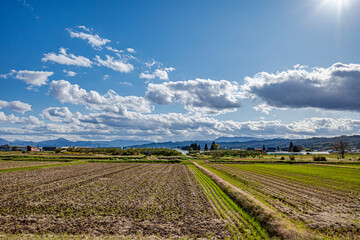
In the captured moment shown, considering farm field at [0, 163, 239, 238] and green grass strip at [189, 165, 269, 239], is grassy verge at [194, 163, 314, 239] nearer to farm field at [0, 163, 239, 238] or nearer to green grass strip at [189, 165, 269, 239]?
green grass strip at [189, 165, 269, 239]

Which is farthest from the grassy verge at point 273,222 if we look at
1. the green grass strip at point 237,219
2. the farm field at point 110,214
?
the farm field at point 110,214

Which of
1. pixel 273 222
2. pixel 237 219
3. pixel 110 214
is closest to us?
pixel 273 222

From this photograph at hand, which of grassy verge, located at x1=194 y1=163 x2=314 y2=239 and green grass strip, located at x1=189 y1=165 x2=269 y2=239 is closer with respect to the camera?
grassy verge, located at x1=194 y1=163 x2=314 y2=239

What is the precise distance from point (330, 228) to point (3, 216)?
2193 centimetres

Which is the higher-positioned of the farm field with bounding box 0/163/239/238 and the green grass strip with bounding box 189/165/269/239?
the farm field with bounding box 0/163/239/238

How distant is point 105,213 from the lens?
16734 mm

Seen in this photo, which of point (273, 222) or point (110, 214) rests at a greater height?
point (273, 222)

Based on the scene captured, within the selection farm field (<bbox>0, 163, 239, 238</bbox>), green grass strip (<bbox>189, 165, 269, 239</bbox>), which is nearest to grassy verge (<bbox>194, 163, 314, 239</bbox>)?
green grass strip (<bbox>189, 165, 269, 239</bbox>)

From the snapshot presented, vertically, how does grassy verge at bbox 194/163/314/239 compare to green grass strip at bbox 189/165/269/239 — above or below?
above

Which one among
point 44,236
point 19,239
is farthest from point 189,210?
point 19,239

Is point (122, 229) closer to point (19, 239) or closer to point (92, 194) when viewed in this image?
point (19, 239)

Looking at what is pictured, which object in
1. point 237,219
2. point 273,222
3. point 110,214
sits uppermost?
point 273,222

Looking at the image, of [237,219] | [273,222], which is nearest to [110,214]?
[237,219]

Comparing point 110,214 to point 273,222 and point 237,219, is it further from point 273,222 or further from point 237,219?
point 273,222
